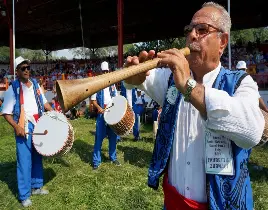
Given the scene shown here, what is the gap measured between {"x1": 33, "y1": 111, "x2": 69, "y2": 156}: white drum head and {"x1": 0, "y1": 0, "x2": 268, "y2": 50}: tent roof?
1417cm

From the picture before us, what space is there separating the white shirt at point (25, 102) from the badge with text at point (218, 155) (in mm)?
3416

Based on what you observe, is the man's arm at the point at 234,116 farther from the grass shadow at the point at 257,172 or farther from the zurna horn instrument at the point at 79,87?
the grass shadow at the point at 257,172

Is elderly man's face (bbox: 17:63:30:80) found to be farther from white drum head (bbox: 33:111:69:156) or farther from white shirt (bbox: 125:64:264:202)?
white shirt (bbox: 125:64:264:202)

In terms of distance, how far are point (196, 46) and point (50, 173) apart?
15.4 feet

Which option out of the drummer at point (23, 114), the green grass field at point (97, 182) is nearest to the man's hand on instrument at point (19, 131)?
the drummer at point (23, 114)

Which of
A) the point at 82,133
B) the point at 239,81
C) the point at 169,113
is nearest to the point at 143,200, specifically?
the point at 169,113

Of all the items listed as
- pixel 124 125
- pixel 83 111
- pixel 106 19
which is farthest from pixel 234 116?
pixel 106 19

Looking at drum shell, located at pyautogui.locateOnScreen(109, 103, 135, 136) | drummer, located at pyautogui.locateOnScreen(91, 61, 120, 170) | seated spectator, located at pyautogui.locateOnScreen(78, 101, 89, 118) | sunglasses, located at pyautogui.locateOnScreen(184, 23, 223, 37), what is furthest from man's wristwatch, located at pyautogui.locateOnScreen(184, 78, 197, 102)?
seated spectator, located at pyautogui.locateOnScreen(78, 101, 89, 118)

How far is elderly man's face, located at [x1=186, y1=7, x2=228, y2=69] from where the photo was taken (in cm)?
178

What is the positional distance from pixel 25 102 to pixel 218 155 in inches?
136

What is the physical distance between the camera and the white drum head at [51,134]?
4.53 metres

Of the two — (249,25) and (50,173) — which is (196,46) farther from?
(249,25)

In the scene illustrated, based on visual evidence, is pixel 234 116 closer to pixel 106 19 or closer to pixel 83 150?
pixel 83 150

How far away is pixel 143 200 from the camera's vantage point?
439 cm
